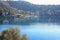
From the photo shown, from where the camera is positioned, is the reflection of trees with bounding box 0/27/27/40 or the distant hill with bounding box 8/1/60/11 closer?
the reflection of trees with bounding box 0/27/27/40

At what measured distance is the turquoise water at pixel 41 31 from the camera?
4180 mm

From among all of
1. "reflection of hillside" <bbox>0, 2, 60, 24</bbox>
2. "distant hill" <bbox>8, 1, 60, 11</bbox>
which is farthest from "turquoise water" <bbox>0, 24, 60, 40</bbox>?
"distant hill" <bbox>8, 1, 60, 11</bbox>

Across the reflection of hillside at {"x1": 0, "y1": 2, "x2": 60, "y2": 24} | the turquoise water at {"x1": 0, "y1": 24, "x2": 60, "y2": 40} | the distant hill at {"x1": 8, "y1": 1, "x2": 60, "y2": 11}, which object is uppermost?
the distant hill at {"x1": 8, "y1": 1, "x2": 60, "y2": 11}

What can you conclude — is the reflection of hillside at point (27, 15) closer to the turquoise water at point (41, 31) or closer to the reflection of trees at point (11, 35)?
the turquoise water at point (41, 31)

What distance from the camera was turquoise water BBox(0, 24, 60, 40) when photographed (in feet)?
13.7

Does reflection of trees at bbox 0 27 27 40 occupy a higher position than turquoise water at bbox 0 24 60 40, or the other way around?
reflection of trees at bbox 0 27 27 40

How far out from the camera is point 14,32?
5.26 feet

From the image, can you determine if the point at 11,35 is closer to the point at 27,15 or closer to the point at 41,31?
the point at 27,15

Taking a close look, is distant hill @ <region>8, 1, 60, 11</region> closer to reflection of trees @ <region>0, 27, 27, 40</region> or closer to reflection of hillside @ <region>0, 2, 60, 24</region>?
reflection of hillside @ <region>0, 2, 60, 24</region>

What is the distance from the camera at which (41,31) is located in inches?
169

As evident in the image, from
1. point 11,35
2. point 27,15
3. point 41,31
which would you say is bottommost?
point 41,31

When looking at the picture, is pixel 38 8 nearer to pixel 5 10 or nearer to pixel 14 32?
pixel 5 10

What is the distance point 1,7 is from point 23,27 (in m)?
0.81

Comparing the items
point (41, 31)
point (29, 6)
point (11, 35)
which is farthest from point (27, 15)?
point (11, 35)
